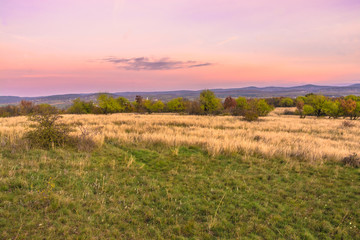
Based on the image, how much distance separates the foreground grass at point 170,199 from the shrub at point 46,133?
1.09m

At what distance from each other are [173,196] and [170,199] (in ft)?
0.41

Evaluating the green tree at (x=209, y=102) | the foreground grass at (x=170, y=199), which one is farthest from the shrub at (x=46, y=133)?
the green tree at (x=209, y=102)

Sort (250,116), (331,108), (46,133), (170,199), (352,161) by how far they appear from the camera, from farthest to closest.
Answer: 1. (331,108)
2. (250,116)
3. (46,133)
4. (352,161)
5. (170,199)

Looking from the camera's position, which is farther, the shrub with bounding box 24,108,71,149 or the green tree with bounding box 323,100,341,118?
the green tree with bounding box 323,100,341,118

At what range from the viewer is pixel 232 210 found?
16.7 feet

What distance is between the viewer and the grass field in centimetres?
414

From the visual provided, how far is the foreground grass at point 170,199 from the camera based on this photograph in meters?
4.12

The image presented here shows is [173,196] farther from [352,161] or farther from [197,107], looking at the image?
[197,107]

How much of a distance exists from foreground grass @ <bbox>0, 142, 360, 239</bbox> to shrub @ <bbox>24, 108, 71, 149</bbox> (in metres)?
1.09

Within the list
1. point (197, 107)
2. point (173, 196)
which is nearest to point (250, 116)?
point (197, 107)

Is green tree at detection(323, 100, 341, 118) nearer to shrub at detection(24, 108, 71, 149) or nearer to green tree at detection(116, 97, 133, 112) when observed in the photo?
shrub at detection(24, 108, 71, 149)

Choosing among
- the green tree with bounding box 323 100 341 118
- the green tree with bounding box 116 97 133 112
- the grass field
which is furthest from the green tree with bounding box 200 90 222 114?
the grass field

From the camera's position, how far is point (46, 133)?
31.0 ft

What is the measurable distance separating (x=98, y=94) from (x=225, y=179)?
49.7 m
